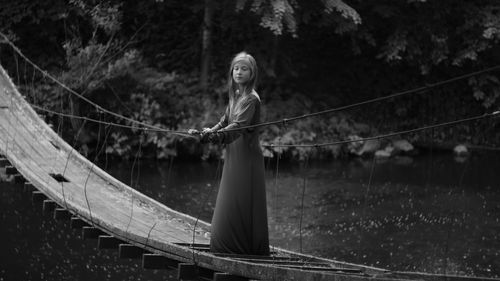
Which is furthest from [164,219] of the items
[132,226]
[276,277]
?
[276,277]

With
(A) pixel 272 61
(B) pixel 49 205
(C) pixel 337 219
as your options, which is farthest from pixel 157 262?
(A) pixel 272 61

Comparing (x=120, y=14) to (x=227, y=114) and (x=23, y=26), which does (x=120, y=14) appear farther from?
(x=227, y=114)

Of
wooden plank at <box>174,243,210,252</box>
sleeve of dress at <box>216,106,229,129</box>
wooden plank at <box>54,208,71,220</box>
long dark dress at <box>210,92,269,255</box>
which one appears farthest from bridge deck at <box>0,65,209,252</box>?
sleeve of dress at <box>216,106,229,129</box>

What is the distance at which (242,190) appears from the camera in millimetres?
6078

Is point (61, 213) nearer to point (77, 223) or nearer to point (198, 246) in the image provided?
point (77, 223)

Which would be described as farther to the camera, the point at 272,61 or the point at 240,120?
the point at 272,61

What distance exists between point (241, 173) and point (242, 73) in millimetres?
674

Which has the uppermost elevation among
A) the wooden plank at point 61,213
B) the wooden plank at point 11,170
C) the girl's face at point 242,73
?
the girl's face at point 242,73

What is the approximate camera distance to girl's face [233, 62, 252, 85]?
604cm

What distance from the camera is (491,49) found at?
18812 mm

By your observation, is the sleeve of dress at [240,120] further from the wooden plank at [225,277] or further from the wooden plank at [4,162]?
the wooden plank at [4,162]

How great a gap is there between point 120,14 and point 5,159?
7.77m

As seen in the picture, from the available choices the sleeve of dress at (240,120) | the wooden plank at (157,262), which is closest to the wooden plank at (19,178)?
the wooden plank at (157,262)

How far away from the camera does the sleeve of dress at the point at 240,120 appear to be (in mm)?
5969
